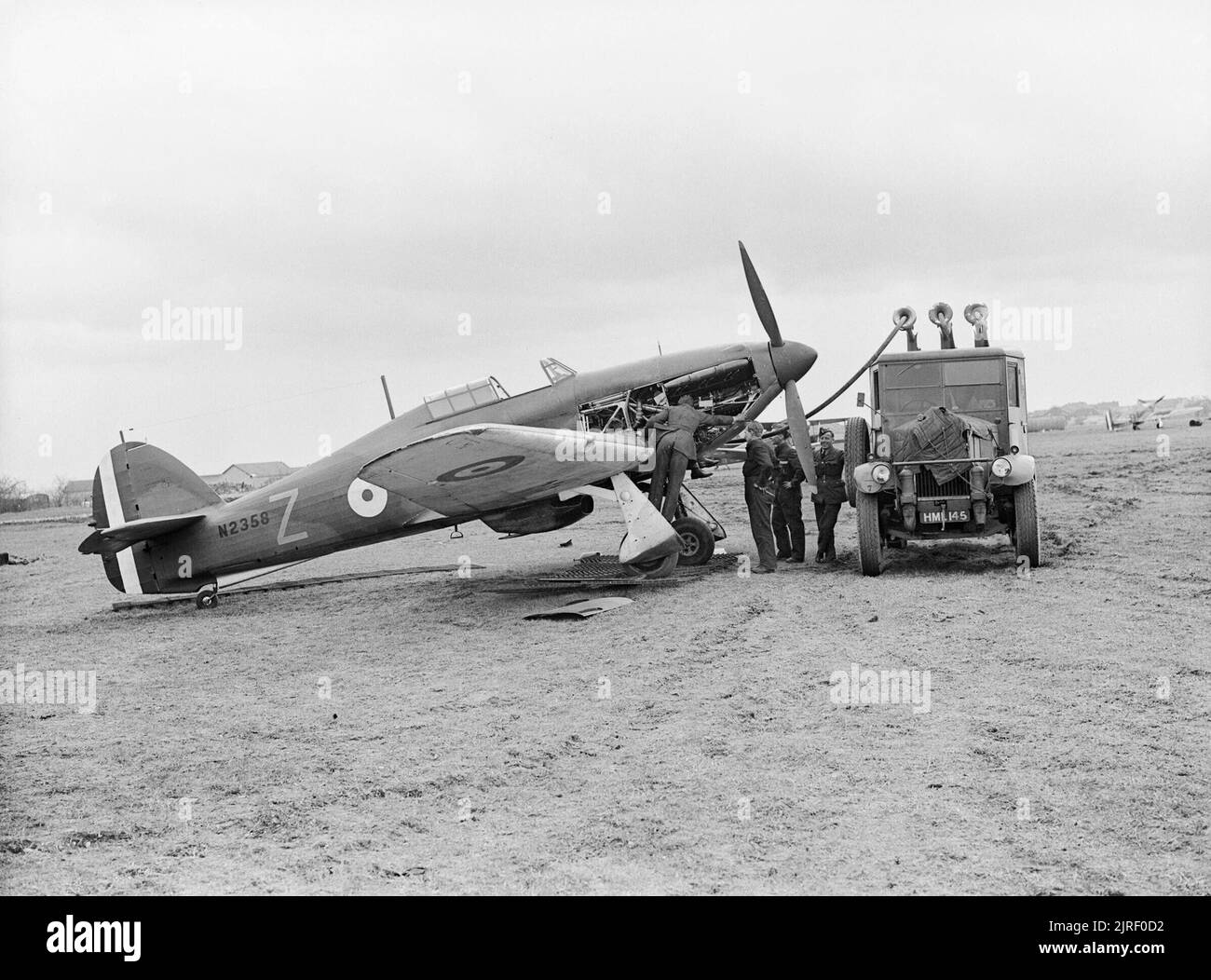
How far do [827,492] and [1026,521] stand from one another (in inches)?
112

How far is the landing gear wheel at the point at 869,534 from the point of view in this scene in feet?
41.2

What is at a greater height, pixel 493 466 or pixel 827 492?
pixel 493 466

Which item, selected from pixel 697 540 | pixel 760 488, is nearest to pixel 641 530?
pixel 760 488

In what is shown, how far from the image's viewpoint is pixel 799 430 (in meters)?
14.6

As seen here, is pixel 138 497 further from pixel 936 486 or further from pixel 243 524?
pixel 936 486

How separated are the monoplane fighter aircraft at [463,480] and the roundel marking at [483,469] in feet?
0.04

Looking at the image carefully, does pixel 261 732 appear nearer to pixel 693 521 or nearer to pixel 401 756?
pixel 401 756

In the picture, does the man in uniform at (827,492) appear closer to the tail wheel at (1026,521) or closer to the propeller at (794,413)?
the propeller at (794,413)

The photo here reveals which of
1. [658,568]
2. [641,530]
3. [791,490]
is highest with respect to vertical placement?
[791,490]

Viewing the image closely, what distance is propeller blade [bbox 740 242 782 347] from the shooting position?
14.0m

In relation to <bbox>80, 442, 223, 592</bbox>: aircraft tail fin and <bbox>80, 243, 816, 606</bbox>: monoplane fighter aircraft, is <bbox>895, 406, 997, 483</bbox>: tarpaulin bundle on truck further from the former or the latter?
<bbox>80, 442, 223, 592</bbox>: aircraft tail fin
